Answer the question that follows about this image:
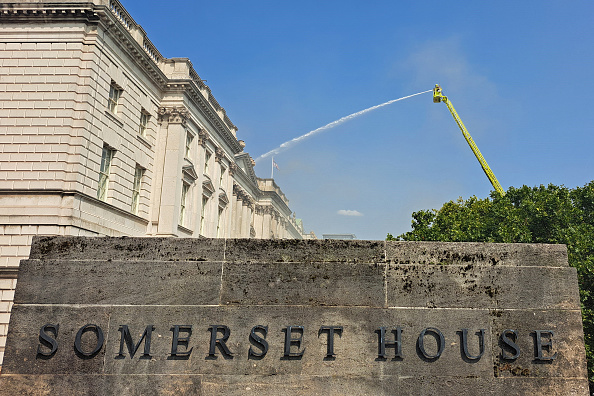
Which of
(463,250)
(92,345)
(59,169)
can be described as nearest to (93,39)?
(59,169)

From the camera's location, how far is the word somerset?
22.5ft

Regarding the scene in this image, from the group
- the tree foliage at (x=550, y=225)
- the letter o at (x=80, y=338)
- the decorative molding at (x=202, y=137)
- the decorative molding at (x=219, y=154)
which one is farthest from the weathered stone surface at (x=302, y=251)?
the decorative molding at (x=219, y=154)

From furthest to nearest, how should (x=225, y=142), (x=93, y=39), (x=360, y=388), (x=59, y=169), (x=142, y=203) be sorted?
(x=225, y=142)
(x=142, y=203)
(x=93, y=39)
(x=59, y=169)
(x=360, y=388)

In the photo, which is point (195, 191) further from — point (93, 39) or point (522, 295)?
point (522, 295)

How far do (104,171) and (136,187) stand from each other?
4724 mm

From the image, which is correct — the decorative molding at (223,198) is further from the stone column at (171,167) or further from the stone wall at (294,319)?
the stone wall at (294,319)

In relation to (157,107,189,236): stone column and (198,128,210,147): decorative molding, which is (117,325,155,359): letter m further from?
(198,128,210,147): decorative molding

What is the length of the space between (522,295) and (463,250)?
3.31 ft

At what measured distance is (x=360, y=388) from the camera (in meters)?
6.73

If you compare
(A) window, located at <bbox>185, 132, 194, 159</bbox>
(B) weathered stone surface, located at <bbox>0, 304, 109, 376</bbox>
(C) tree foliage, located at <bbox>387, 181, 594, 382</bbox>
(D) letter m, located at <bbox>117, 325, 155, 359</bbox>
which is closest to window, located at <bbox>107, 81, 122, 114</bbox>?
(A) window, located at <bbox>185, 132, 194, 159</bbox>

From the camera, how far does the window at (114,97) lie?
90.9ft

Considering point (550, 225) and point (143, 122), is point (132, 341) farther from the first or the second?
point (143, 122)

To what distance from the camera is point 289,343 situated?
686cm

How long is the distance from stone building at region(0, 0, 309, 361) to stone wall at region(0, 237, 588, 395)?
17.3 metres
